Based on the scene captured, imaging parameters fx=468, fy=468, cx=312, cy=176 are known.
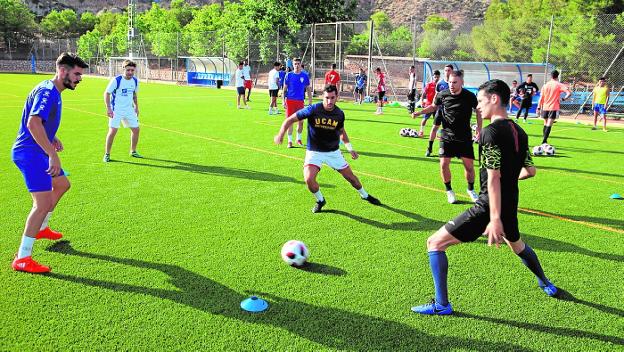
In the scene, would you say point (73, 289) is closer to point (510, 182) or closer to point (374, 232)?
point (374, 232)

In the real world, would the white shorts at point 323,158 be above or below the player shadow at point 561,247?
above

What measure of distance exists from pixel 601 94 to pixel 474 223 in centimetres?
1713

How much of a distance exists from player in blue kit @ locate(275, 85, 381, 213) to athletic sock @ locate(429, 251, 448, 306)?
125 inches

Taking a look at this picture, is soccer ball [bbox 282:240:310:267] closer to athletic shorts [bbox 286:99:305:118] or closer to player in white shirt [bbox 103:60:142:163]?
player in white shirt [bbox 103:60:142:163]

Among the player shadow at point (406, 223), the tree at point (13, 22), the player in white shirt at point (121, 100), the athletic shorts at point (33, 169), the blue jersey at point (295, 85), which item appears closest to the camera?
the athletic shorts at point (33, 169)

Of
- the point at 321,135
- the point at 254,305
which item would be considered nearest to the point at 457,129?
Result: the point at 321,135

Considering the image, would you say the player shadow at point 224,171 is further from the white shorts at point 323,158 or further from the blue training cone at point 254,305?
the blue training cone at point 254,305

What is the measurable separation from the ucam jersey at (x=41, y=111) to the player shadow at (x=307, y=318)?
1.36 metres

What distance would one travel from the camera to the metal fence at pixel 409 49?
77.0 feet

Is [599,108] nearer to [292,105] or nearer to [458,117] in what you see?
[292,105]

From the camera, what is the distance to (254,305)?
4.18 metres

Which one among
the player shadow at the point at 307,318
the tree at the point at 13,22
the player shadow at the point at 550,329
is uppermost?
the tree at the point at 13,22

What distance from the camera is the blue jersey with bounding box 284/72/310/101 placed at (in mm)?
13062

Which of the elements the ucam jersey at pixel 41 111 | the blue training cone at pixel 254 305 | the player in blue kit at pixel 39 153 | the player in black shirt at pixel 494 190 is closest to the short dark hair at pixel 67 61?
the player in blue kit at pixel 39 153
